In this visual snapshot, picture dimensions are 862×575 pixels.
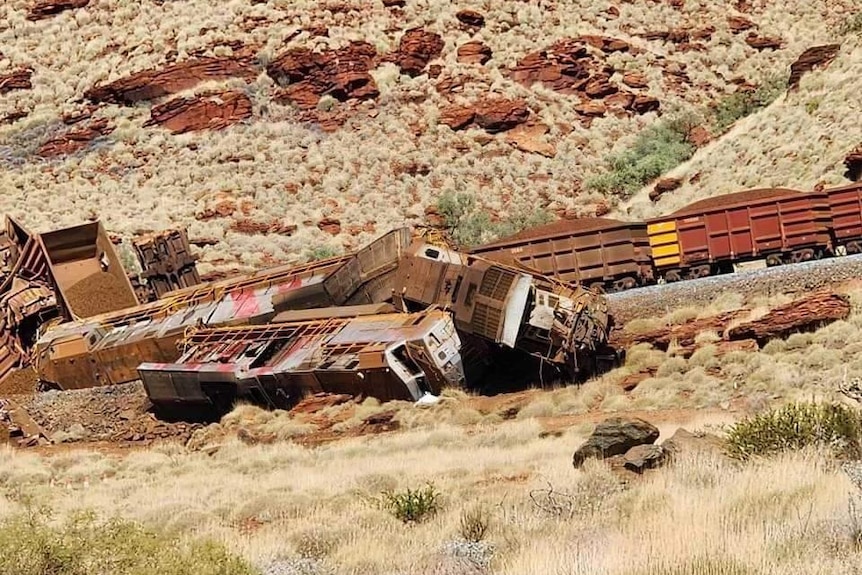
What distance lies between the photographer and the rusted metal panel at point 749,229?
2948 centimetres

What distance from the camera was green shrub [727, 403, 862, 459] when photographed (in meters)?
10.4

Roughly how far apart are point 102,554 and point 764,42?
63.3m

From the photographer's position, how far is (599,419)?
17.5 meters

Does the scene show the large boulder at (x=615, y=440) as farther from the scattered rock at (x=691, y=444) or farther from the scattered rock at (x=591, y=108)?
the scattered rock at (x=591, y=108)

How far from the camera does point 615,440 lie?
12.3 m

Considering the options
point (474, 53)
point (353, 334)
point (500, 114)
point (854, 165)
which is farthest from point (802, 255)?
point (474, 53)

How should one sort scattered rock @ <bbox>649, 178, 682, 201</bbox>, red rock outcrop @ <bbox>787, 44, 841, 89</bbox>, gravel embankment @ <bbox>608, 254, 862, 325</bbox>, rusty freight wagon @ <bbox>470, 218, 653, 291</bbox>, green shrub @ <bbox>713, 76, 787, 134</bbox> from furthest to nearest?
green shrub @ <bbox>713, 76, 787, 134</bbox>, red rock outcrop @ <bbox>787, 44, 841, 89</bbox>, scattered rock @ <bbox>649, 178, 682, 201</bbox>, rusty freight wagon @ <bbox>470, 218, 653, 291</bbox>, gravel embankment @ <bbox>608, 254, 862, 325</bbox>

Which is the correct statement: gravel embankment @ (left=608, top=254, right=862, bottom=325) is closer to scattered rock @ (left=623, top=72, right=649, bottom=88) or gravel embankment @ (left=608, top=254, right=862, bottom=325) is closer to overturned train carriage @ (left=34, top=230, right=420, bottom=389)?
overturned train carriage @ (left=34, top=230, right=420, bottom=389)

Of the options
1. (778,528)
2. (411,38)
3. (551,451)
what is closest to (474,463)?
(551,451)

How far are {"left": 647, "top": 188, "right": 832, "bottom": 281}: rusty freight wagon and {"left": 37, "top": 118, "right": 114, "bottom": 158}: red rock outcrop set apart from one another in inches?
1478

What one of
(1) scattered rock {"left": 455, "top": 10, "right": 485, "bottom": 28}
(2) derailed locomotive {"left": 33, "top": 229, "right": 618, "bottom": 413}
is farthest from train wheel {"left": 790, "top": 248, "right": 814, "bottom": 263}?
(1) scattered rock {"left": 455, "top": 10, "right": 485, "bottom": 28}

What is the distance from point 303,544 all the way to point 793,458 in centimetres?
481

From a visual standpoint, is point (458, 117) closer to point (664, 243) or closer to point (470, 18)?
point (470, 18)

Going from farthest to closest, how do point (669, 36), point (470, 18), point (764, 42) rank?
point (669, 36) < point (764, 42) < point (470, 18)
